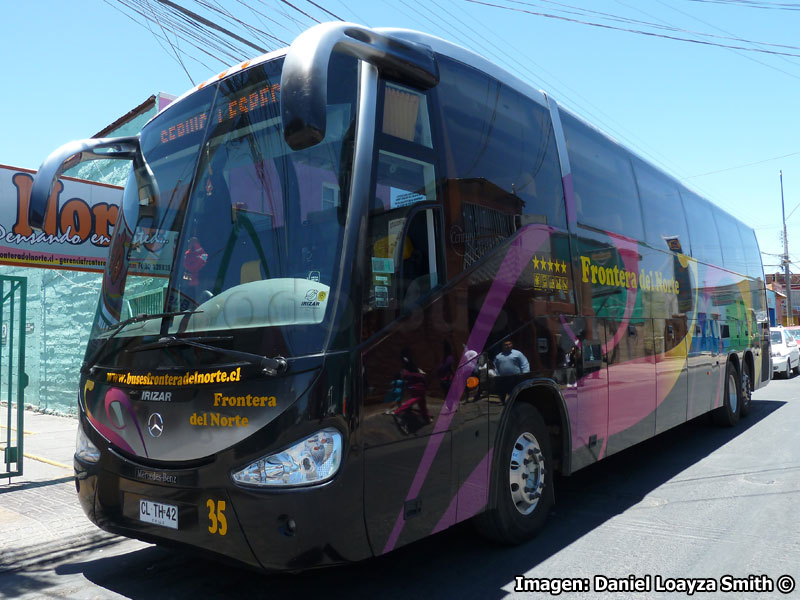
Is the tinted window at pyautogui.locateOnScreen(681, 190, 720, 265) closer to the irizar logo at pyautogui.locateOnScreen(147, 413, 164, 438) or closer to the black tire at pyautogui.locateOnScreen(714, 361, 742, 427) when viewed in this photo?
the black tire at pyautogui.locateOnScreen(714, 361, 742, 427)

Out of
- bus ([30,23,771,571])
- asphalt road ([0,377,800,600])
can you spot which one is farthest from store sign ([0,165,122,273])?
asphalt road ([0,377,800,600])

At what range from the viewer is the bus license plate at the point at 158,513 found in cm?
371

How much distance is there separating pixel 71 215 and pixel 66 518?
150 inches

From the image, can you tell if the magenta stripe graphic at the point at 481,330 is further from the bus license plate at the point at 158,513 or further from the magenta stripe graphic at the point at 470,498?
the bus license plate at the point at 158,513

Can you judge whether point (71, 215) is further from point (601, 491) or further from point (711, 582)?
point (711, 582)

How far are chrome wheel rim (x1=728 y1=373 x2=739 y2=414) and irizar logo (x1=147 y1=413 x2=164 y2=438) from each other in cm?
971

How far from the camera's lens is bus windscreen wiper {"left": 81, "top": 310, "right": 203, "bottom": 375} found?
3.92 meters

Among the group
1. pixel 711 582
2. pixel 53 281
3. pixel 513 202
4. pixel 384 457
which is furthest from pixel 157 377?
pixel 53 281

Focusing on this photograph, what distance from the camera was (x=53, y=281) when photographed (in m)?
13.9

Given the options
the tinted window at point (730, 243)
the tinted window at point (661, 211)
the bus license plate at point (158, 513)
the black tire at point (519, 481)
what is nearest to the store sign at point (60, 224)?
the bus license plate at point (158, 513)

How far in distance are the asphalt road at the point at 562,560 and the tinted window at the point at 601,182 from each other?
9.03 feet

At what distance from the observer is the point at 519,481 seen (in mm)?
5066

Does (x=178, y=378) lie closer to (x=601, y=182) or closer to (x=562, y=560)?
(x=562, y=560)

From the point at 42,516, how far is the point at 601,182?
6.35 m
